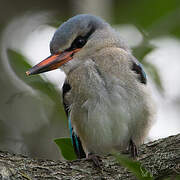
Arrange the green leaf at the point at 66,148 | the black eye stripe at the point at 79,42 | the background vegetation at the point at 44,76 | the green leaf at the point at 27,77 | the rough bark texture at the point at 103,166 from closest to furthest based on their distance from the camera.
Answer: the rough bark texture at the point at 103,166, the green leaf at the point at 66,148, the green leaf at the point at 27,77, the black eye stripe at the point at 79,42, the background vegetation at the point at 44,76

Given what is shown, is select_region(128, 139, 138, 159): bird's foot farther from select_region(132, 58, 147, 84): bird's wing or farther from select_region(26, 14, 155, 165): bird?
select_region(132, 58, 147, 84): bird's wing

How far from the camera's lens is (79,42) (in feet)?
15.6

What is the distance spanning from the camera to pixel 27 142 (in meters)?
6.12

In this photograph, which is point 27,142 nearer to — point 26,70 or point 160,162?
point 26,70

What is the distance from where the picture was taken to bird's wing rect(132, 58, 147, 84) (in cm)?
457

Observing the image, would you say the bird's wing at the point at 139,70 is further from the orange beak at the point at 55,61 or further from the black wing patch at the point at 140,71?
the orange beak at the point at 55,61

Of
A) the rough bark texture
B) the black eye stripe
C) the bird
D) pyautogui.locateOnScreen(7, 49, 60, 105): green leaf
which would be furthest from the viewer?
the black eye stripe

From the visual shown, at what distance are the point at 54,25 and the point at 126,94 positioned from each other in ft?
6.62

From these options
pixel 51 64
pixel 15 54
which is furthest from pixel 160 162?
pixel 15 54

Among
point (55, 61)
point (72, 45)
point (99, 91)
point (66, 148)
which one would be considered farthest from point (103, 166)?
Answer: point (72, 45)

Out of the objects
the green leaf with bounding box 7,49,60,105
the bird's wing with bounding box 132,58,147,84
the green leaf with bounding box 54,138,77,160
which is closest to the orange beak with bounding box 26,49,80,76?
the green leaf with bounding box 7,49,60,105

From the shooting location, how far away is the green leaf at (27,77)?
453 cm

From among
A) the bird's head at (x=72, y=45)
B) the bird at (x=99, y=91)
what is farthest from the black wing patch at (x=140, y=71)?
the bird's head at (x=72, y=45)

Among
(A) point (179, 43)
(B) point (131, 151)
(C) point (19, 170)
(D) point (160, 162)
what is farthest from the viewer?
(A) point (179, 43)
